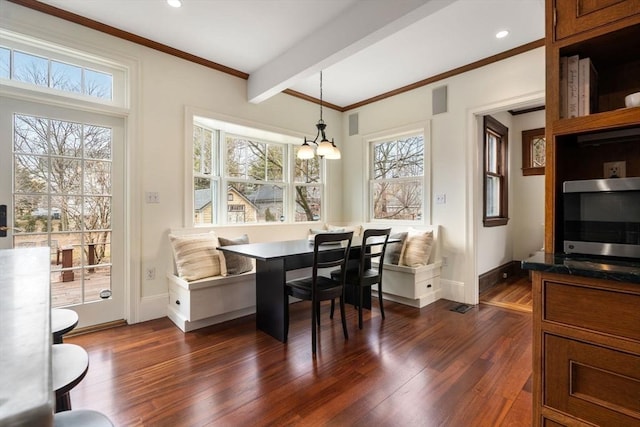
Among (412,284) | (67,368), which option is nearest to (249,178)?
(412,284)

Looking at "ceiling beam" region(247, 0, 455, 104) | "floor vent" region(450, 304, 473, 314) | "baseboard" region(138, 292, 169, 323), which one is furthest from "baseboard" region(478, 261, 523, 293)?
"baseboard" region(138, 292, 169, 323)

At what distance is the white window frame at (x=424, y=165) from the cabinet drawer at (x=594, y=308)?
282 centimetres

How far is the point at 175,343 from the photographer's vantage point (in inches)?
101

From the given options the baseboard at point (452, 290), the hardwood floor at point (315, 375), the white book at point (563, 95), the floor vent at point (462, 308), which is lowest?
the hardwood floor at point (315, 375)

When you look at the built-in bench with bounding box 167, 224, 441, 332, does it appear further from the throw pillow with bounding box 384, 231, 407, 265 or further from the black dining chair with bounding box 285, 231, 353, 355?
the black dining chair with bounding box 285, 231, 353, 355

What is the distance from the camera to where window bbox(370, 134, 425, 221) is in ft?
13.7

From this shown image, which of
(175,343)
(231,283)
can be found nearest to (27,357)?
(175,343)

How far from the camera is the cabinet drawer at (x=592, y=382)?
1.04 m

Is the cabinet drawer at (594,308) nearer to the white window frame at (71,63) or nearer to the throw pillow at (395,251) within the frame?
the throw pillow at (395,251)

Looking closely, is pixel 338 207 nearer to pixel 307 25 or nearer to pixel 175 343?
pixel 307 25

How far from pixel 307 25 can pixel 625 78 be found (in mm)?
2319

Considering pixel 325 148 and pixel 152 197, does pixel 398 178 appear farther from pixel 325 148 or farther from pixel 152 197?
pixel 152 197

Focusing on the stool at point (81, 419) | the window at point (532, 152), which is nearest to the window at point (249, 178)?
the stool at point (81, 419)

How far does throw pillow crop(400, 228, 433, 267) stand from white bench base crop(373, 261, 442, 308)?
10 centimetres
